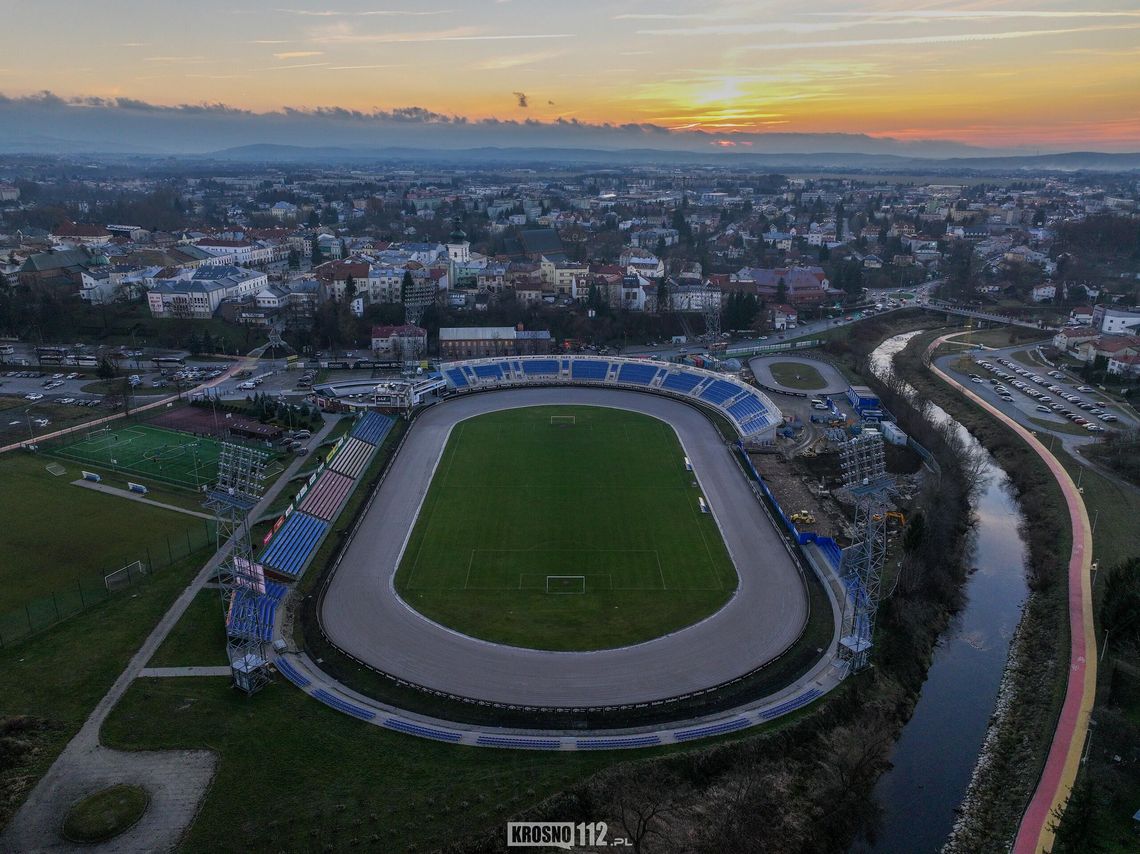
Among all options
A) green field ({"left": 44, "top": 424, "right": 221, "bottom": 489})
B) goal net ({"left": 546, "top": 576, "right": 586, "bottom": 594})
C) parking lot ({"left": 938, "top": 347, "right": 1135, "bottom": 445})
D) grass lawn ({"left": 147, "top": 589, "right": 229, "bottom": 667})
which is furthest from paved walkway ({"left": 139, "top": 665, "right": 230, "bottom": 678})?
parking lot ({"left": 938, "top": 347, "right": 1135, "bottom": 445})

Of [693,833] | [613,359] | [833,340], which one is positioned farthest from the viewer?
[833,340]

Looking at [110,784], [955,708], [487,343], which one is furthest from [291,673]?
[487,343]

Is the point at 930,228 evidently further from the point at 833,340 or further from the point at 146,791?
the point at 146,791

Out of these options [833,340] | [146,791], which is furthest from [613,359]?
[146,791]

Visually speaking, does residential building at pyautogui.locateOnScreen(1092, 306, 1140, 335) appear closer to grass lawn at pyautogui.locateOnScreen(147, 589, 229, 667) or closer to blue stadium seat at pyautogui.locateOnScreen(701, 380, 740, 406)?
blue stadium seat at pyautogui.locateOnScreen(701, 380, 740, 406)

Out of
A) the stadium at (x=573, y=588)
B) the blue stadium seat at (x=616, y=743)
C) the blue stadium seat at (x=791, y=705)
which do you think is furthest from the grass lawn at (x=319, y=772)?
the blue stadium seat at (x=791, y=705)

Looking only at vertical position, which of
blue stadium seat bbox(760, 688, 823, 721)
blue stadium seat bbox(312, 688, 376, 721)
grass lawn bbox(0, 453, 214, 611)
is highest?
blue stadium seat bbox(760, 688, 823, 721)
